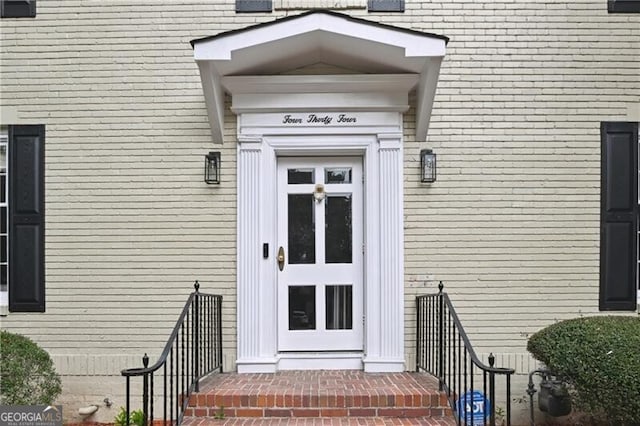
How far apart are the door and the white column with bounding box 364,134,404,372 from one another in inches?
9.8

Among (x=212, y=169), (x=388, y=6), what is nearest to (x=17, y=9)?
(x=212, y=169)

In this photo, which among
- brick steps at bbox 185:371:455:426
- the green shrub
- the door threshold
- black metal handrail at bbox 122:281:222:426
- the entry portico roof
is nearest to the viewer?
brick steps at bbox 185:371:455:426

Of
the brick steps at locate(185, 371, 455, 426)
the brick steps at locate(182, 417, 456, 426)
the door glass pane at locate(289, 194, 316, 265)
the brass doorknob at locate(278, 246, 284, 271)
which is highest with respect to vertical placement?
the door glass pane at locate(289, 194, 316, 265)

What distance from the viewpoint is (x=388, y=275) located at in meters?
4.96

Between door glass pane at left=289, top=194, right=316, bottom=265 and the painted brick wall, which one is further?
door glass pane at left=289, top=194, right=316, bottom=265

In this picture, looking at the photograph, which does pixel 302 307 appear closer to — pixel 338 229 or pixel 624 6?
pixel 338 229

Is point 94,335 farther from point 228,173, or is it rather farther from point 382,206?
point 382,206

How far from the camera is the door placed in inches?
203

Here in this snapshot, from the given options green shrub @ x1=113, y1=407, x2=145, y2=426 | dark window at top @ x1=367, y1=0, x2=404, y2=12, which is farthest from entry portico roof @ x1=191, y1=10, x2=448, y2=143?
green shrub @ x1=113, y1=407, x2=145, y2=426

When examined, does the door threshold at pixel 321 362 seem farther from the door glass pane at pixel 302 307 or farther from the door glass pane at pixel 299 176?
the door glass pane at pixel 299 176

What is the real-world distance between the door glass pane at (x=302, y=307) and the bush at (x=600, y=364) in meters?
2.14

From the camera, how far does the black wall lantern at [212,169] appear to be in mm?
5059

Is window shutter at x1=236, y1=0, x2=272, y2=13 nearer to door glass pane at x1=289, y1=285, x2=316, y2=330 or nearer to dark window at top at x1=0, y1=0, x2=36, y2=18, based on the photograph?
dark window at top at x1=0, y1=0, x2=36, y2=18

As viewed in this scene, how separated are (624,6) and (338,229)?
3.62 metres
